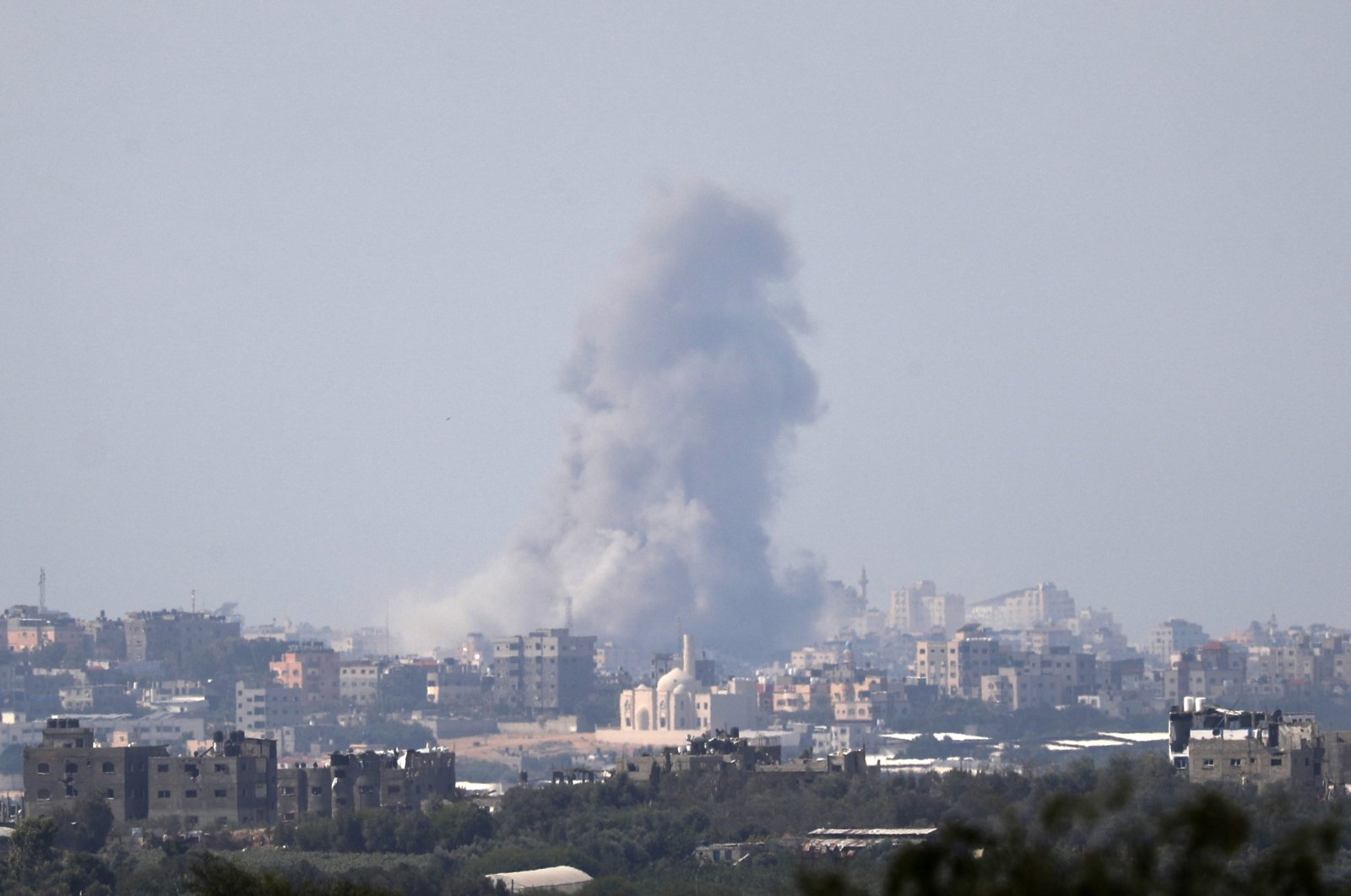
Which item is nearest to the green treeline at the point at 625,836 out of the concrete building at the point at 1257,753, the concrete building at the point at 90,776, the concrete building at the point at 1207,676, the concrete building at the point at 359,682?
the concrete building at the point at 1257,753

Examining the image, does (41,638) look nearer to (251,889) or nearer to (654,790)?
(654,790)

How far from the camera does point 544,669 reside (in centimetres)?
13162

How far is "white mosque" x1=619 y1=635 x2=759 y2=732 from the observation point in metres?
114

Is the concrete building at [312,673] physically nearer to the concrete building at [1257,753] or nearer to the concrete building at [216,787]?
the concrete building at [216,787]

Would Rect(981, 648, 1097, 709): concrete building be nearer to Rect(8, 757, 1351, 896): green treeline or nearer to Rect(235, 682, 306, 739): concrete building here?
Rect(235, 682, 306, 739): concrete building

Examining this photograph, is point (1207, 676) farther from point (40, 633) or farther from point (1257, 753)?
point (1257, 753)

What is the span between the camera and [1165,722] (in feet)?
391

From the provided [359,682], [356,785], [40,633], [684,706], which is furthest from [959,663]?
[356,785]

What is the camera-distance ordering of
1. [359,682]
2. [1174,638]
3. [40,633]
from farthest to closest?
1. [1174,638]
2. [40,633]
3. [359,682]

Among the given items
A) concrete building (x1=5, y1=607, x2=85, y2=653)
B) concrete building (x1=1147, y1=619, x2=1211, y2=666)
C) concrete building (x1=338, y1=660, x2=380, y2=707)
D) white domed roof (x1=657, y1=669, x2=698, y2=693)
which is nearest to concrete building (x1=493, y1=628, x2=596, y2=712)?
concrete building (x1=338, y1=660, x2=380, y2=707)

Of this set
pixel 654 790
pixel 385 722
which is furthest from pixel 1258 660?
pixel 654 790

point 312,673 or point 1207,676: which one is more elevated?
point 312,673

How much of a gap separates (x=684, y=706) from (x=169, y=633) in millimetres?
39278

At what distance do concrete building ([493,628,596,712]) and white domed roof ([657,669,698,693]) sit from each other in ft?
42.0
